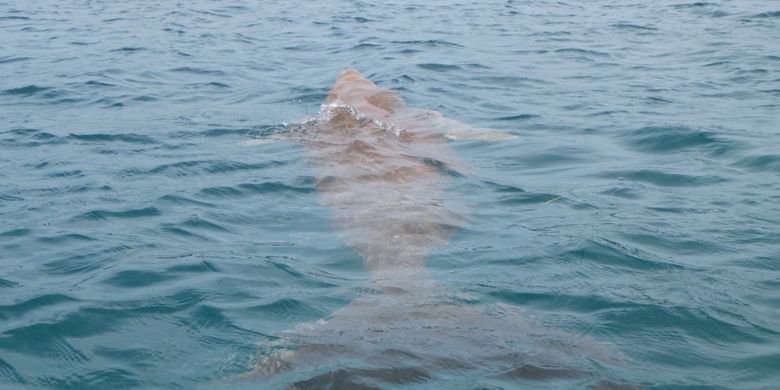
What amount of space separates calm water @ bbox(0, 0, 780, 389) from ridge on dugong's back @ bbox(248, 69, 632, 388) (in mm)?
56

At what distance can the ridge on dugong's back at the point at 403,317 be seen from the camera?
16.0 feet

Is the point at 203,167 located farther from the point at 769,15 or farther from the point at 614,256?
the point at 769,15

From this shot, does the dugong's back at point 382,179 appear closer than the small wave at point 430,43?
Yes

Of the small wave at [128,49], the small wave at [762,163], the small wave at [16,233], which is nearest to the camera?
the small wave at [16,233]

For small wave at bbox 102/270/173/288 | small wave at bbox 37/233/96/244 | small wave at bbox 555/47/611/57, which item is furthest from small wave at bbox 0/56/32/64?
small wave at bbox 102/270/173/288

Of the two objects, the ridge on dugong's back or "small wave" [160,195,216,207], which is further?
→ "small wave" [160,195,216,207]

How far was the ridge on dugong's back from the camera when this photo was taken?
16.0 ft

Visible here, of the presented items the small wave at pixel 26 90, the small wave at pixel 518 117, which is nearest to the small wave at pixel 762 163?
the small wave at pixel 518 117

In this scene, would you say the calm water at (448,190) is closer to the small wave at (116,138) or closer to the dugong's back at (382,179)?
the small wave at (116,138)

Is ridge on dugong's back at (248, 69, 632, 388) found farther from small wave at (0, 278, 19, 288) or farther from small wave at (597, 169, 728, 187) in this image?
small wave at (0, 278, 19, 288)

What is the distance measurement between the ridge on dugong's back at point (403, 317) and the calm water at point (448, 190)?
6 cm

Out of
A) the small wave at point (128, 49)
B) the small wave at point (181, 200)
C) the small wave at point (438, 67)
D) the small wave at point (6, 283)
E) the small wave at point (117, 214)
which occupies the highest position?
the small wave at point (6, 283)

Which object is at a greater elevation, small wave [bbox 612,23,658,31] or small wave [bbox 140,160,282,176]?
small wave [bbox 140,160,282,176]

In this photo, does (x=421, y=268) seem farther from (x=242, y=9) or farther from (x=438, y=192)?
(x=242, y=9)
